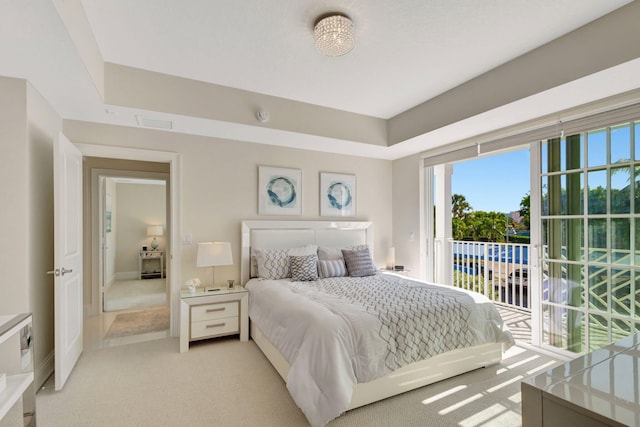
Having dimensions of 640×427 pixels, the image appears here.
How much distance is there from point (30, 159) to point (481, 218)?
281 inches

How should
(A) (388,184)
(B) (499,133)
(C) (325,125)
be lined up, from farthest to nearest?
(A) (388,184) → (C) (325,125) → (B) (499,133)

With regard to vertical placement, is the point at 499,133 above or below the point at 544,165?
above

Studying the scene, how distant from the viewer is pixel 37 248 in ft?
8.14

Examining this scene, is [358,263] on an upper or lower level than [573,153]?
lower

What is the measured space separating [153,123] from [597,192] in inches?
172

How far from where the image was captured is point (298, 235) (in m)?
4.13

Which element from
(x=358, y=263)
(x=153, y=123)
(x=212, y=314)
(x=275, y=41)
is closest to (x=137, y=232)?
(x=153, y=123)

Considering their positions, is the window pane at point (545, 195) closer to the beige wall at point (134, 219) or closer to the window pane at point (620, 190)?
the window pane at point (620, 190)

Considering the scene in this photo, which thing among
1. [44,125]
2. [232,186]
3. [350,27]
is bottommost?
[232,186]

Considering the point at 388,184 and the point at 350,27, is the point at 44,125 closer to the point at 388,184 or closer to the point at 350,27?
the point at 350,27

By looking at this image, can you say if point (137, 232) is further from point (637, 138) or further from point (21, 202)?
point (637, 138)

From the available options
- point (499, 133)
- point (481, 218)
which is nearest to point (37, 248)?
point (499, 133)

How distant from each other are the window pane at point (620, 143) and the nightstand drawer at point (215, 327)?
3897 mm

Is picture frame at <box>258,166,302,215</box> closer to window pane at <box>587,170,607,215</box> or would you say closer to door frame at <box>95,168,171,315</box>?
door frame at <box>95,168,171,315</box>
